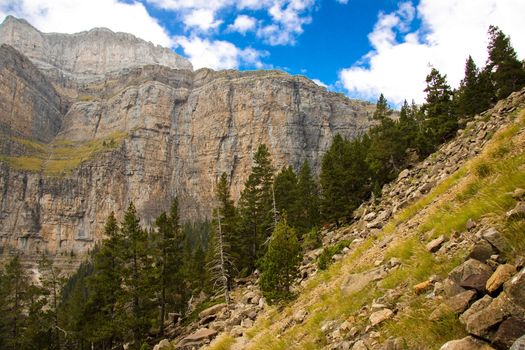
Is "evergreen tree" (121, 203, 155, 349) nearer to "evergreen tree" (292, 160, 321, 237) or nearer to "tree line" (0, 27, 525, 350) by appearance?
"tree line" (0, 27, 525, 350)

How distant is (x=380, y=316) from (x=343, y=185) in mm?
37149

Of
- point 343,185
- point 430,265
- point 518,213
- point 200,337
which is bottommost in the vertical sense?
point 200,337

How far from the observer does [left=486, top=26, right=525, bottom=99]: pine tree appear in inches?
1535

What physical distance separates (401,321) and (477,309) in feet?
4.20

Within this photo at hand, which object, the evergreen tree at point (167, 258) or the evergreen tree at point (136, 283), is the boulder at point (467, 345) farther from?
the evergreen tree at point (167, 258)

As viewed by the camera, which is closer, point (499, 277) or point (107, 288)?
point (499, 277)

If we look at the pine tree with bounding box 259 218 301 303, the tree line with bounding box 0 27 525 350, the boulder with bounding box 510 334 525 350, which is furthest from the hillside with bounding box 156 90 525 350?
the tree line with bounding box 0 27 525 350

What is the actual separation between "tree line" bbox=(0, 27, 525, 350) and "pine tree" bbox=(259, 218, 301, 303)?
47.1ft

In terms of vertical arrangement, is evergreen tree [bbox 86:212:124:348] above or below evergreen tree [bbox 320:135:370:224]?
below

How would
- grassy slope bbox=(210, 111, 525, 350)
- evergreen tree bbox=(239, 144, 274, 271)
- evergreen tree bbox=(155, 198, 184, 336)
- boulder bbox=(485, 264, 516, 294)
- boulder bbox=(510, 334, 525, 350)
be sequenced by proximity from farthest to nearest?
evergreen tree bbox=(239, 144, 274, 271), evergreen tree bbox=(155, 198, 184, 336), grassy slope bbox=(210, 111, 525, 350), boulder bbox=(485, 264, 516, 294), boulder bbox=(510, 334, 525, 350)

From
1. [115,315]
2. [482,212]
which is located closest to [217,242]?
[115,315]

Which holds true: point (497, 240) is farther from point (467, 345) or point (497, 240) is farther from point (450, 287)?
point (467, 345)

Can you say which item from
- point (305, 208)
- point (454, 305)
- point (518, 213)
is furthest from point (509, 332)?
point (305, 208)

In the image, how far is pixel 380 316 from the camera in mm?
5945
